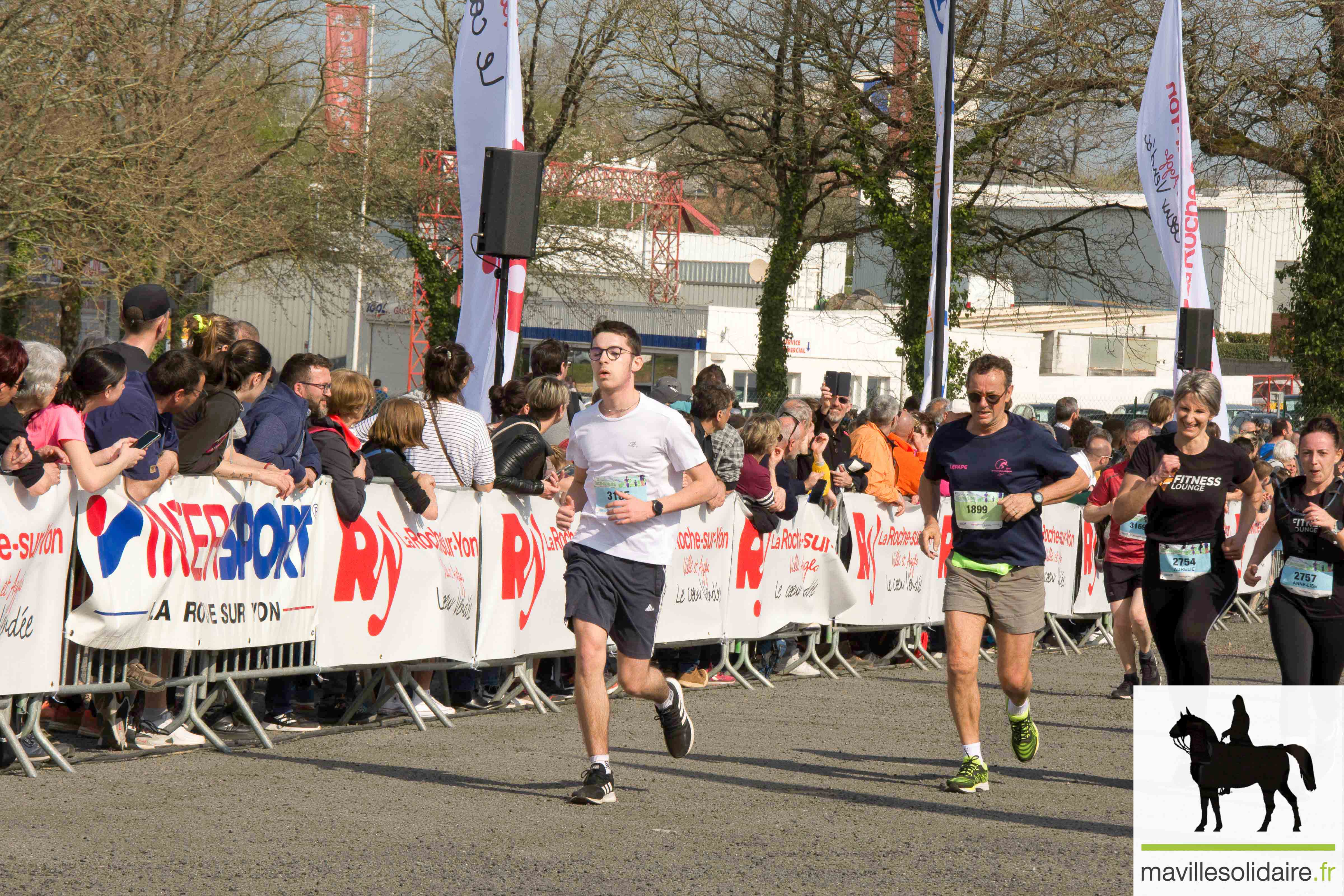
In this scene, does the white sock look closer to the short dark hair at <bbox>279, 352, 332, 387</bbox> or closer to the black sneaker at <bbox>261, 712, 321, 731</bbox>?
the black sneaker at <bbox>261, 712, 321, 731</bbox>

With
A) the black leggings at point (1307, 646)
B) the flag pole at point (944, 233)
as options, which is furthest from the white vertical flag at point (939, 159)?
the black leggings at point (1307, 646)

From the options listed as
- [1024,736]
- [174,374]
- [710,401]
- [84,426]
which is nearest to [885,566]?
[710,401]

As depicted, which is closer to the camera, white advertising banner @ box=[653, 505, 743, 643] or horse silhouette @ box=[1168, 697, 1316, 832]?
horse silhouette @ box=[1168, 697, 1316, 832]

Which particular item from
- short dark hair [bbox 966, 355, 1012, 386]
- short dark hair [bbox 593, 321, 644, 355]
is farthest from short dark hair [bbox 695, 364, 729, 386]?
short dark hair [bbox 593, 321, 644, 355]

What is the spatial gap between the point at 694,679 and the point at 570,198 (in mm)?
25760

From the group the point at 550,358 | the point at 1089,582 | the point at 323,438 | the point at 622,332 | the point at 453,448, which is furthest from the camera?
the point at 1089,582

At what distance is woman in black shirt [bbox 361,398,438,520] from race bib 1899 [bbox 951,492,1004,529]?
2.81m

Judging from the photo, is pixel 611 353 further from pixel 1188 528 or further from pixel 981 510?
pixel 1188 528

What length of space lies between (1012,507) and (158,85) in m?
16.8

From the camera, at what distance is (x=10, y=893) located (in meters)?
4.86

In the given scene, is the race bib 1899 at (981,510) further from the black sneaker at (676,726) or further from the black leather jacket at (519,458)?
the black leather jacket at (519,458)

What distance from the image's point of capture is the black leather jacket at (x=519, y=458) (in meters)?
9.16

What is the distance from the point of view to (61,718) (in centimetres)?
799

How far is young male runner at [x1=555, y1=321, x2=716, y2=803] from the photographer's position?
6.59 m
